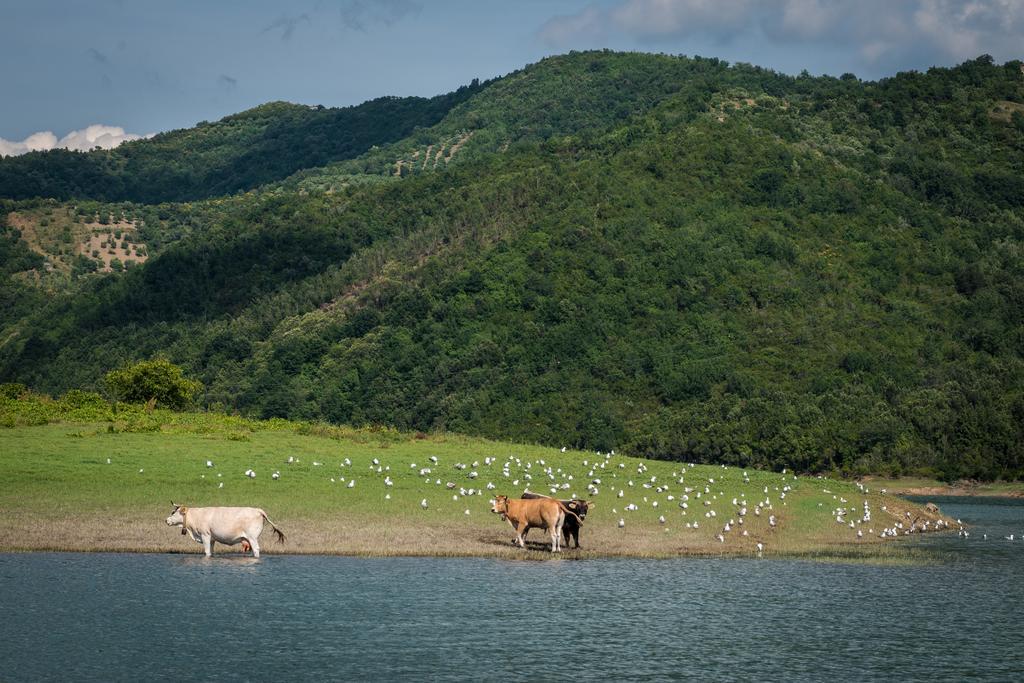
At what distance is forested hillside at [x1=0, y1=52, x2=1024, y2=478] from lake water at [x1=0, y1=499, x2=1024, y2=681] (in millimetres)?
85645

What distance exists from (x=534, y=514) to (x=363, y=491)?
29.3 ft

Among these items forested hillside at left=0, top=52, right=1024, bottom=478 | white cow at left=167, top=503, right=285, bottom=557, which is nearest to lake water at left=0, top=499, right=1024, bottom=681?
white cow at left=167, top=503, right=285, bottom=557

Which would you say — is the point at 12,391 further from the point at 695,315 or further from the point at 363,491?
the point at 695,315

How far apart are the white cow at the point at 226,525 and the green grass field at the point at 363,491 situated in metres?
0.84

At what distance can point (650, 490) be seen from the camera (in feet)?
178

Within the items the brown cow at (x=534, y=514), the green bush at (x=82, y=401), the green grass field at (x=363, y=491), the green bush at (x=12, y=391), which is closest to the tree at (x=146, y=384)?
the green bush at (x=82, y=401)

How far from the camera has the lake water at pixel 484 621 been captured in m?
25.6

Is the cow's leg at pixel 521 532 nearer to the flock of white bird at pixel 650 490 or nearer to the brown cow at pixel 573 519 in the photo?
the brown cow at pixel 573 519

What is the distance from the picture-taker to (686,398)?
13362 centimetres

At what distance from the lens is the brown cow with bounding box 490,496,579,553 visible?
1613 inches

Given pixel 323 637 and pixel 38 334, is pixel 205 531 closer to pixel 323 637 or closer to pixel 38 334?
pixel 323 637

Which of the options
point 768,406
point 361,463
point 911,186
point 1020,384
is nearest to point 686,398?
point 768,406

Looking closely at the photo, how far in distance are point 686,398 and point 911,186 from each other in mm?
61604

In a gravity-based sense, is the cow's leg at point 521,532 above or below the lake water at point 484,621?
above
